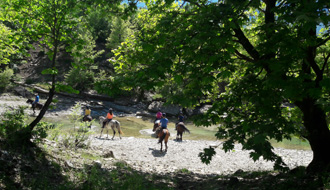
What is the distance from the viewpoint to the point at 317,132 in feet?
20.0

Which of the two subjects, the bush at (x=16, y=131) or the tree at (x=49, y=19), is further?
the tree at (x=49, y=19)

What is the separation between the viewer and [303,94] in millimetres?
4434

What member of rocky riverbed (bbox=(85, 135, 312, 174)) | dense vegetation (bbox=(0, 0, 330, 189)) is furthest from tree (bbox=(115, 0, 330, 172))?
rocky riverbed (bbox=(85, 135, 312, 174))

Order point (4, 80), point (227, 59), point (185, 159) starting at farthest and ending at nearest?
point (4, 80) → point (185, 159) → point (227, 59)

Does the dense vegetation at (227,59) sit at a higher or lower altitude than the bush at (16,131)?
higher

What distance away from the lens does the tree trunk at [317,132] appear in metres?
6.02

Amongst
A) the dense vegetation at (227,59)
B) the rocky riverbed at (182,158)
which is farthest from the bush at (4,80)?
the dense vegetation at (227,59)

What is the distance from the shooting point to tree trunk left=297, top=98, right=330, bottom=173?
19.7ft

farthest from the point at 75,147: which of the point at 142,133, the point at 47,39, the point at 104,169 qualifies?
the point at 142,133

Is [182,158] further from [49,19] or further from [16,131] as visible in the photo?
[49,19]

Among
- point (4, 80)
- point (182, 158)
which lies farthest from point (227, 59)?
point (4, 80)

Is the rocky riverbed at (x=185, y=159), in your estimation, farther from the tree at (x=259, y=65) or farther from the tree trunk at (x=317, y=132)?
the tree at (x=259, y=65)

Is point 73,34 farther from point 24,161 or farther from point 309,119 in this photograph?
point 309,119

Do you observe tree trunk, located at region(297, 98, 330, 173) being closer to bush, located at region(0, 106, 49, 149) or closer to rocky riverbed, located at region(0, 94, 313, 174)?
rocky riverbed, located at region(0, 94, 313, 174)
